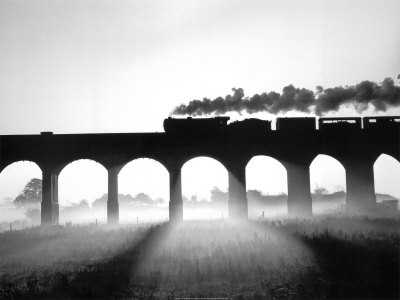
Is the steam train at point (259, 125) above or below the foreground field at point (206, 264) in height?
above

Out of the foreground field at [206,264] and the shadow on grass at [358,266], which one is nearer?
the shadow on grass at [358,266]

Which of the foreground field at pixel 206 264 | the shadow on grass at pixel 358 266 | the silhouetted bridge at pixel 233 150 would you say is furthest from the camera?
the silhouetted bridge at pixel 233 150

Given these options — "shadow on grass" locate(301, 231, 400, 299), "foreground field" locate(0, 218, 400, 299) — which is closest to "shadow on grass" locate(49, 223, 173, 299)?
"foreground field" locate(0, 218, 400, 299)

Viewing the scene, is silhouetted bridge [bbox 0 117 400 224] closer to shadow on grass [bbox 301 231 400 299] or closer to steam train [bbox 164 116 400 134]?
steam train [bbox 164 116 400 134]

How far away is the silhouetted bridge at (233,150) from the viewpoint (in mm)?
26844

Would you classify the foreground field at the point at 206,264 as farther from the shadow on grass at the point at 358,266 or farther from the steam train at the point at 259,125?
the steam train at the point at 259,125

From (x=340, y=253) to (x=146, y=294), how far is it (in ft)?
20.5

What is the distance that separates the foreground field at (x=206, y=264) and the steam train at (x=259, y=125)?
294 inches

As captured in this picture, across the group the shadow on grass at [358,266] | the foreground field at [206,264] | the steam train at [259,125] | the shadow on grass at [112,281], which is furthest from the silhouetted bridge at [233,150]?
the shadow on grass at [358,266]

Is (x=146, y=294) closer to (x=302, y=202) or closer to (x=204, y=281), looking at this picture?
(x=204, y=281)

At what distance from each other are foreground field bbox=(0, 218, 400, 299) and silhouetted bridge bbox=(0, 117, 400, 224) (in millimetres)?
5009

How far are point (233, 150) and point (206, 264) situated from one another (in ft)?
42.5

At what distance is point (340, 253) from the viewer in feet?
49.2

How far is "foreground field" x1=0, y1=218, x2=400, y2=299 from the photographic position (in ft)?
41.1
